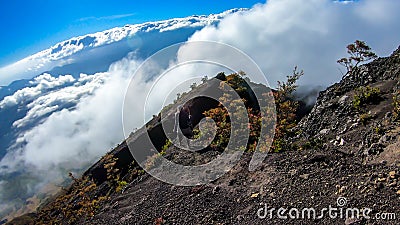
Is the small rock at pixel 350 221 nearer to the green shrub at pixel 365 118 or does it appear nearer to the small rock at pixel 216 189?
the small rock at pixel 216 189

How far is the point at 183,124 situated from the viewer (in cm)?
1795

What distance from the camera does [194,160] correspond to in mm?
12727

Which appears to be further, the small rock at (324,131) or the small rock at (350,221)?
the small rock at (324,131)

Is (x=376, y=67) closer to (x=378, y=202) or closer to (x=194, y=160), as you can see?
(x=194, y=160)

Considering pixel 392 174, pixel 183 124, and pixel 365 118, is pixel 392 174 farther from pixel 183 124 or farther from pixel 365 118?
pixel 183 124

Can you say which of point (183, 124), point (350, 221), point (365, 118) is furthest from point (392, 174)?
point (183, 124)

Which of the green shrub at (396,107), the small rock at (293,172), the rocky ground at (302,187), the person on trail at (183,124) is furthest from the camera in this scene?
the person on trail at (183,124)

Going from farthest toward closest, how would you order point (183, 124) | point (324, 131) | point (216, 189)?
point (183, 124) → point (324, 131) → point (216, 189)

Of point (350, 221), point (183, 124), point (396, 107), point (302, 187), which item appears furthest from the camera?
point (183, 124)

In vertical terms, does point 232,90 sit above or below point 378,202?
above

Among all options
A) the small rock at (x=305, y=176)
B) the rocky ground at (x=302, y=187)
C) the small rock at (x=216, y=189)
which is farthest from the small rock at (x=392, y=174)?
the small rock at (x=216, y=189)

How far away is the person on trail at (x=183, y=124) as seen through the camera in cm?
1590

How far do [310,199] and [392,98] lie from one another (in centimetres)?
880

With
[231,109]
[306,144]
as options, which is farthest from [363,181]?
[231,109]
